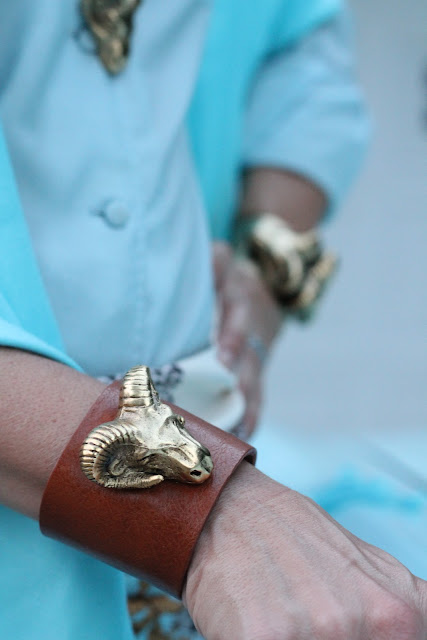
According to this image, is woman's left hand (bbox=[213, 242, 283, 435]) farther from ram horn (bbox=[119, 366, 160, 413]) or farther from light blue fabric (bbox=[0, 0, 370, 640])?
ram horn (bbox=[119, 366, 160, 413])

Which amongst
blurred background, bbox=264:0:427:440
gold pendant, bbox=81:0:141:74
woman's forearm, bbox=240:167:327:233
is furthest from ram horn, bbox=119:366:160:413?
blurred background, bbox=264:0:427:440

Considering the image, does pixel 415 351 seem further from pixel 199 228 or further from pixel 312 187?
pixel 199 228

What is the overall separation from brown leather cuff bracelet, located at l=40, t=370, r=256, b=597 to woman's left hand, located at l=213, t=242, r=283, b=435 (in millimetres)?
351

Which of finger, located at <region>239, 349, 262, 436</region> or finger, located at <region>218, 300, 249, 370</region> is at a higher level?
finger, located at <region>218, 300, 249, 370</region>

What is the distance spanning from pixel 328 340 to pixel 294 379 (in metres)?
0.19

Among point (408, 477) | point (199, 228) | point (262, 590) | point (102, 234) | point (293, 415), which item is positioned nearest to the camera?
point (262, 590)

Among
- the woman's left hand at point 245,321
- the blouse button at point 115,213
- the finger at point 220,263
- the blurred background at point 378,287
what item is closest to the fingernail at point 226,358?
the woman's left hand at point 245,321

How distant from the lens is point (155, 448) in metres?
0.43

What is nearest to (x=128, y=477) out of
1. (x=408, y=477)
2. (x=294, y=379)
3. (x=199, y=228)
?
(x=199, y=228)

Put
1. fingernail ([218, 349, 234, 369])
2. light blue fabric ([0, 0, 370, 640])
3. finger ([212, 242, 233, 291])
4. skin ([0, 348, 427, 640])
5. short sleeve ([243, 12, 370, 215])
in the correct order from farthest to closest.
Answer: short sleeve ([243, 12, 370, 215]) → finger ([212, 242, 233, 291]) → fingernail ([218, 349, 234, 369]) → light blue fabric ([0, 0, 370, 640]) → skin ([0, 348, 427, 640])

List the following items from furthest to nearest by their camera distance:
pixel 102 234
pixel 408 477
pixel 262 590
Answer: pixel 408 477 < pixel 102 234 < pixel 262 590

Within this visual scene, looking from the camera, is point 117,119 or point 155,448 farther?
point 117,119

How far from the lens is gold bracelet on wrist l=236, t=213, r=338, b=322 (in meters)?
0.99

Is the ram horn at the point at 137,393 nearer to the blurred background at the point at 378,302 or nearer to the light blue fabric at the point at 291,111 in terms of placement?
the light blue fabric at the point at 291,111
